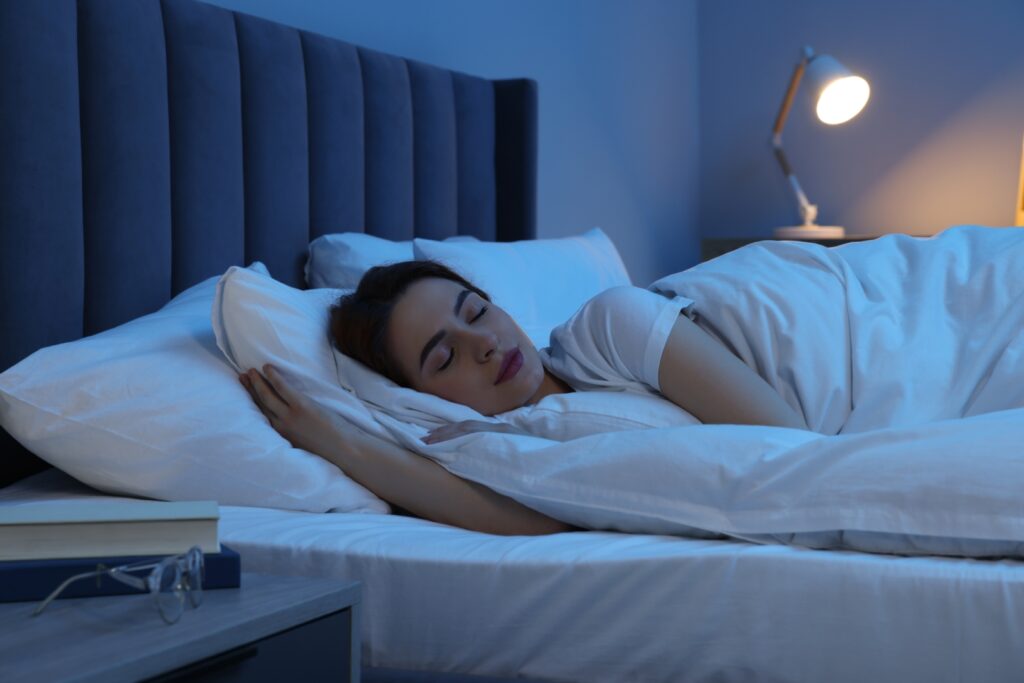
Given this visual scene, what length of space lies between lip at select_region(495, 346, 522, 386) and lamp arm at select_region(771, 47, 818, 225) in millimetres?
2582

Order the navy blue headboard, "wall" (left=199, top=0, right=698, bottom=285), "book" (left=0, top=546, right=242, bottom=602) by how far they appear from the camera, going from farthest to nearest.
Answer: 1. "wall" (left=199, top=0, right=698, bottom=285)
2. the navy blue headboard
3. "book" (left=0, top=546, right=242, bottom=602)

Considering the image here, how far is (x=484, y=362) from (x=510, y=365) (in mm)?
38

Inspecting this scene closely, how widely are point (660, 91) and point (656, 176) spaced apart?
307mm

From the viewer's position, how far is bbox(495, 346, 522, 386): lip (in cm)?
146

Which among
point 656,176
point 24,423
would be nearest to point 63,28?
point 24,423

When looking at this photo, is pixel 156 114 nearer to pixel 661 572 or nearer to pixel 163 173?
pixel 163 173

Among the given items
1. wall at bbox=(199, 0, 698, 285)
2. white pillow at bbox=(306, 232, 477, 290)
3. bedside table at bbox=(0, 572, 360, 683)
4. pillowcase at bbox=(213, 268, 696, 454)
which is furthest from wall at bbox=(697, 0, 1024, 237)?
bedside table at bbox=(0, 572, 360, 683)

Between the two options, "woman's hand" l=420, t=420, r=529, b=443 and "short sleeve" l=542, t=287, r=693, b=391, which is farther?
"short sleeve" l=542, t=287, r=693, b=391

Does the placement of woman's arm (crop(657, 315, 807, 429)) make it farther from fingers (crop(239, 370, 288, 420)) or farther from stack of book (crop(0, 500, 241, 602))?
stack of book (crop(0, 500, 241, 602))

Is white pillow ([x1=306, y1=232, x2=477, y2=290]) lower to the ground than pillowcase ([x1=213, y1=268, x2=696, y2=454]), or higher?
higher

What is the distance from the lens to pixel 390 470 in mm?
1257

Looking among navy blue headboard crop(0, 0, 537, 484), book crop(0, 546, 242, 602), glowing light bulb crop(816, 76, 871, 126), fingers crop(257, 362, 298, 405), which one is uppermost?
glowing light bulb crop(816, 76, 871, 126)

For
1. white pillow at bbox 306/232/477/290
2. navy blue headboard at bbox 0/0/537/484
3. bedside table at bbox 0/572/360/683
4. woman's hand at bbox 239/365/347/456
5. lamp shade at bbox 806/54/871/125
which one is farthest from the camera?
lamp shade at bbox 806/54/871/125

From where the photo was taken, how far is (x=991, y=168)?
3871mm
